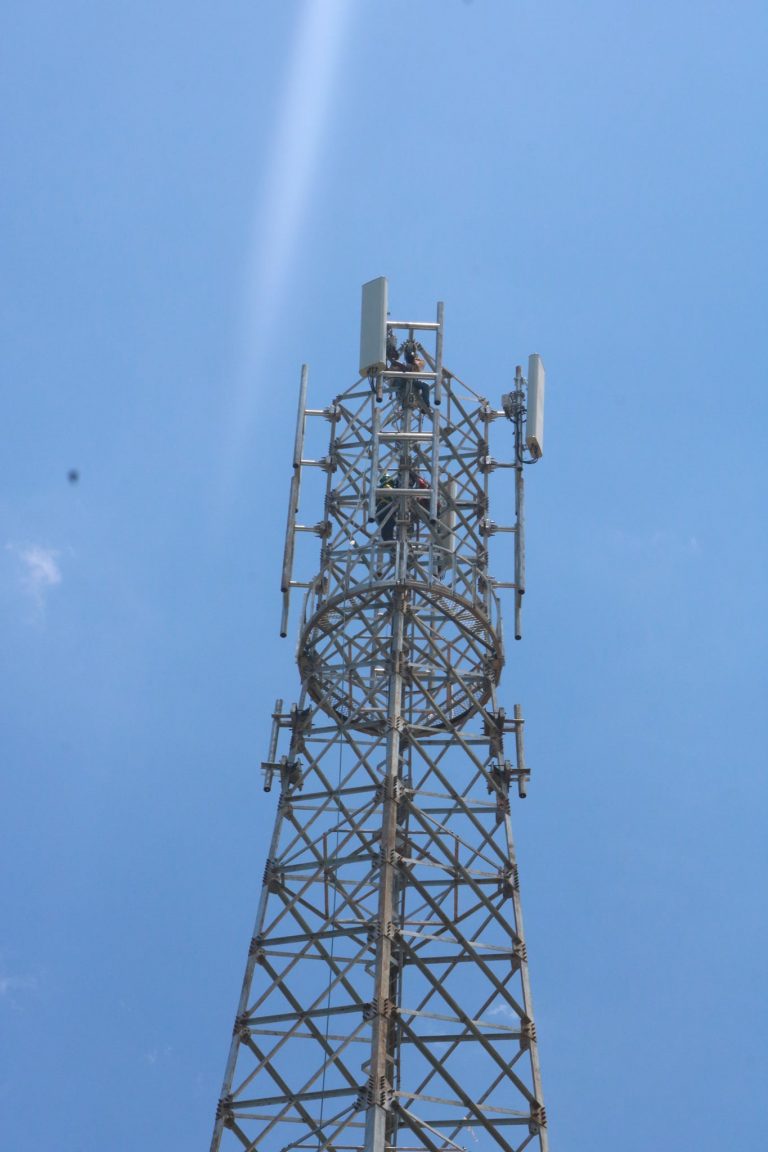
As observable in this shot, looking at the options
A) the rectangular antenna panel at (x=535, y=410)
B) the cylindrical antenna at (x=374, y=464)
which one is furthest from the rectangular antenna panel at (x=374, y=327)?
the rectangular antenna panel at (x=535, y=410)

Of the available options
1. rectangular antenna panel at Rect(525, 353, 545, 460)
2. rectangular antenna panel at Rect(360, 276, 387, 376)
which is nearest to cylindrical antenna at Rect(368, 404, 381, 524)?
rectangular antenna panel at Rect(360, 276, 387, 376)

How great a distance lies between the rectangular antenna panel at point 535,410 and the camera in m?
44.6

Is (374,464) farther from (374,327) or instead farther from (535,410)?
(535,410)

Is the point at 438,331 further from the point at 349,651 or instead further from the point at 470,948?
the point at 470,948

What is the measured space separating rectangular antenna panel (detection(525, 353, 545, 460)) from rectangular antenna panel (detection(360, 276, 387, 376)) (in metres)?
4.14

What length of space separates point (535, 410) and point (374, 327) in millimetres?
4820

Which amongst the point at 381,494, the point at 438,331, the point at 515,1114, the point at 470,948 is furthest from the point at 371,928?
the point at 438,331

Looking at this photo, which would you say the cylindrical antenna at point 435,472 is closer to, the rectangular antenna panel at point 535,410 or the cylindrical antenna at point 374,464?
the cylindrical antenna at point 374,464

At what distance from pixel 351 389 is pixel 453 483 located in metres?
3.74

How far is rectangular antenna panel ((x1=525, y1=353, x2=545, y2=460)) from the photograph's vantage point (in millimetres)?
44594

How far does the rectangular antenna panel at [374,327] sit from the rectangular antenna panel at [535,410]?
4140mm

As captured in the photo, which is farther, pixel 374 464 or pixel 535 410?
pixel 535 410

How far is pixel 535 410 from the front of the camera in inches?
1773

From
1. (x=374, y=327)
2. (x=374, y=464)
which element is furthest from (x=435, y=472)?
(x=374, y=327)
